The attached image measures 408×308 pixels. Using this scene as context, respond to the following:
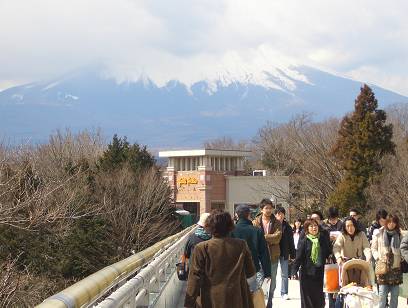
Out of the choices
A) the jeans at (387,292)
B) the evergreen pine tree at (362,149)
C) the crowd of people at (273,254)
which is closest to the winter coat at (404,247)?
the crowd of people at (273,254)

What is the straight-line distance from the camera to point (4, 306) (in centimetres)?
1762

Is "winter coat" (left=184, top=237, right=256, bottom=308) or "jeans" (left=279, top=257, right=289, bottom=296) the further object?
"jeans" (left=279, top=257, right=289, bottom=296)

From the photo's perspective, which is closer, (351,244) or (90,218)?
(351,244)

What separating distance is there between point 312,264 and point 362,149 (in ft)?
127

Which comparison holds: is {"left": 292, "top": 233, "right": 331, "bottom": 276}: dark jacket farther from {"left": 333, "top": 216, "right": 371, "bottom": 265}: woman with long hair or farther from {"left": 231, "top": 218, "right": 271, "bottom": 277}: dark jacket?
{"left": 231, "top": 218, "right": 271, "bottom": 277}: dark jacket

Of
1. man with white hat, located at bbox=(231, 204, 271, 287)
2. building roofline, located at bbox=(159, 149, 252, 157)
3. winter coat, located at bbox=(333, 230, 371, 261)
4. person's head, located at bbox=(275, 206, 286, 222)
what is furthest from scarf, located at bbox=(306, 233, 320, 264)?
building roofline, located at bbox=(159, 149, 252, 157)

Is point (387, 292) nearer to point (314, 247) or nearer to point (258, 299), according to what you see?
point (314, 247)

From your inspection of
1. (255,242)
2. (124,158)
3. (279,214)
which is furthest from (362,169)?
(255,242)

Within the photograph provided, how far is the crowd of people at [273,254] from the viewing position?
Answer: 6699 mm

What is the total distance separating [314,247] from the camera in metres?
10.8

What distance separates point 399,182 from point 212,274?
1550 inches

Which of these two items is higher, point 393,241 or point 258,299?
point 393,241

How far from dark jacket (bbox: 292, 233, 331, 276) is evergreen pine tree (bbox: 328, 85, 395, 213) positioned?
3658 cm

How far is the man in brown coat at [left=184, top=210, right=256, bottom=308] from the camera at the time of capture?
668 cm
